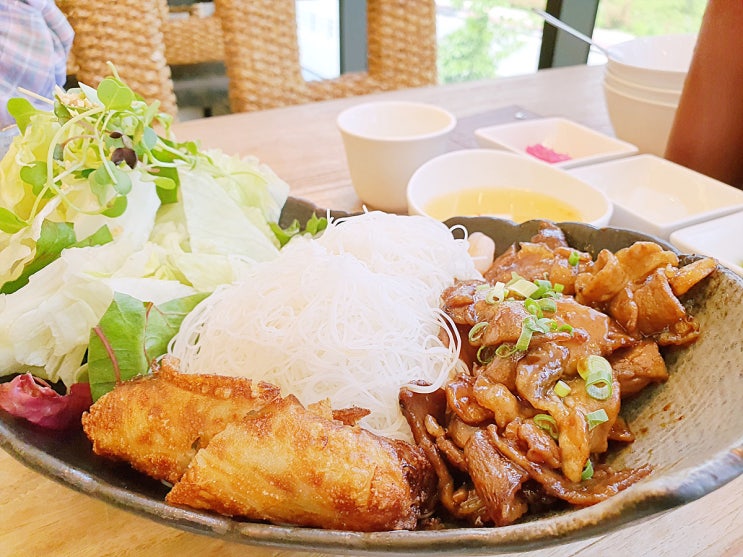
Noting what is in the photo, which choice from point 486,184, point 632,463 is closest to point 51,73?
point 486,184

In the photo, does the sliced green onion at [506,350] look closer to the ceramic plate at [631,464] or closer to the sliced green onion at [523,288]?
the sliced green onion at [523,288]

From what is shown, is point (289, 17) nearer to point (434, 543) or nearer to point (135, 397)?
point (135, 397)

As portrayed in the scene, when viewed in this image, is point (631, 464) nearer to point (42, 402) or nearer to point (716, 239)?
point (716, 239)

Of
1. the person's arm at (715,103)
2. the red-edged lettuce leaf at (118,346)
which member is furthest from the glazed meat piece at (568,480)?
the person's arm at (715,103)

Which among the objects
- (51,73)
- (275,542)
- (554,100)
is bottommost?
(554,100)

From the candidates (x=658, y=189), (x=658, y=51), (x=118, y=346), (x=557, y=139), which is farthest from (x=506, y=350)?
(x=658, y=51)
